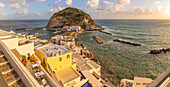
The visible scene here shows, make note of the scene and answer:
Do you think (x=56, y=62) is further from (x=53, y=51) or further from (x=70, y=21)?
(x=70, y=21)

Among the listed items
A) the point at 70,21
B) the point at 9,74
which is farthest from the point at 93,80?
the point at 70,21

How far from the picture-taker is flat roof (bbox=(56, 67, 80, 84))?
9.90 meters

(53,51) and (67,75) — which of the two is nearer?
(67,75)

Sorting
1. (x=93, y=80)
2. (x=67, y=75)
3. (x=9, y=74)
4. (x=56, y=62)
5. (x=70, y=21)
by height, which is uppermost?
(x=70, y=21)

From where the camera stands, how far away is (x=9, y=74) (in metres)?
4.39

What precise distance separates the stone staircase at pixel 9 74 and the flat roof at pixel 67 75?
571cm

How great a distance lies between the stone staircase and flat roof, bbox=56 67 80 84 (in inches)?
225

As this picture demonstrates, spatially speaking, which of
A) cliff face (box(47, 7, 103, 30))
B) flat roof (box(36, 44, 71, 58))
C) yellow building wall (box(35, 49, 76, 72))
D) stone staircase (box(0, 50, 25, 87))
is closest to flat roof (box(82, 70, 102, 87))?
yellow building wall (box(35, 49, 76, 72))

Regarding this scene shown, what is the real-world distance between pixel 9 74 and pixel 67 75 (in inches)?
262

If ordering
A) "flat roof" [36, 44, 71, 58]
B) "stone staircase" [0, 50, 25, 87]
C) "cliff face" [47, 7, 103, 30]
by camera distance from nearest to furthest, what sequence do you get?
"stone staircase" [0, 50, 25, 87] → "flat roof" [36, 44, 71, 58] → "cliff face" [47, 7, 103, 30]

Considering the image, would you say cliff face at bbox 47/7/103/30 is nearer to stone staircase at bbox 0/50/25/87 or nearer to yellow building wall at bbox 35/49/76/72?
yellow building wall at bbox 35/49/76/72

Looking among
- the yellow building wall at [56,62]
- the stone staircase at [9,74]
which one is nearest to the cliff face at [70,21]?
the yellow building wall at [56,62]

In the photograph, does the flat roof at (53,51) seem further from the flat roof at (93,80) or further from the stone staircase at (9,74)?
the stone staircase at (9,74)

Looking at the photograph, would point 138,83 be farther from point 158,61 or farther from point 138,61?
point 158,61
